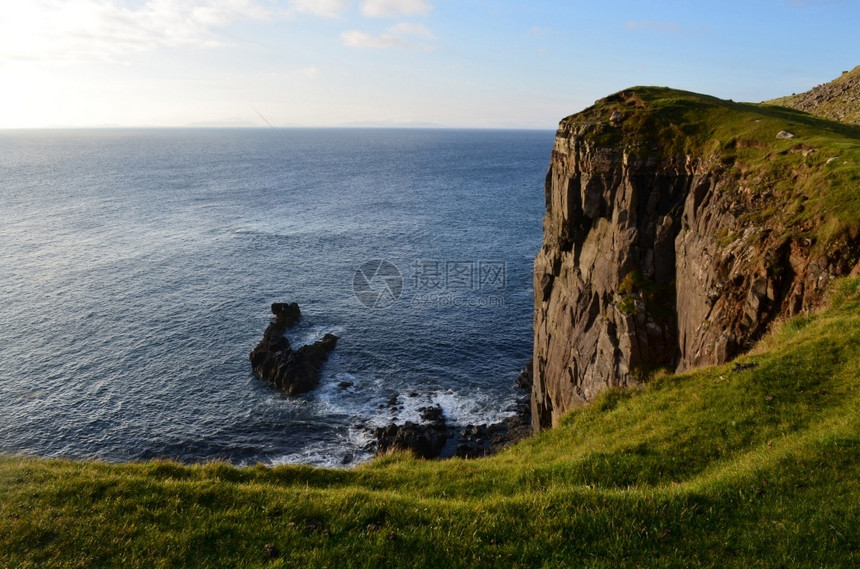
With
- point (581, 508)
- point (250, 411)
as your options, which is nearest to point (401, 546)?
point (581, 508)

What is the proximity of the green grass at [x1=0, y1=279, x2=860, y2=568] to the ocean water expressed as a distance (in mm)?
36551

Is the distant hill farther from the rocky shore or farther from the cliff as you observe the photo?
the rocky shore

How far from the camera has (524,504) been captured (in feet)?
43.0

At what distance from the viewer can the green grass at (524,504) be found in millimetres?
11414

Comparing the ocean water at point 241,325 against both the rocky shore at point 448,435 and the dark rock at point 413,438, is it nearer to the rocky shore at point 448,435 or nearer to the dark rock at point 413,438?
the rocky shore at point 448,435

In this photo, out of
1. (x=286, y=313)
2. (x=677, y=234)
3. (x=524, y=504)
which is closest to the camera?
(x=524, y=504)

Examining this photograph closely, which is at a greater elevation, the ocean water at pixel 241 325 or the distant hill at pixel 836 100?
the distant hill at pixel 836 100

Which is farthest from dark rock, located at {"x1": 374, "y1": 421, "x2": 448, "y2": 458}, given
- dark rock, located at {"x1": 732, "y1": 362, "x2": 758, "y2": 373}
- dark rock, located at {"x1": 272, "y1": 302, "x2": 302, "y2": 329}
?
dark rock, located at {"x1": 732, "y1": 362, "x2": 758, "y2": 373}

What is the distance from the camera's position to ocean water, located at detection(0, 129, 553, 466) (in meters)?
55.2

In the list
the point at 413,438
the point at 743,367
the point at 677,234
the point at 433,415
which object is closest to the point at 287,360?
the point at 433,415

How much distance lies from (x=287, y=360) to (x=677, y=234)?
152 ft

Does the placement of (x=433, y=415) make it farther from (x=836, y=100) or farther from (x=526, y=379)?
(x=836, y=100)

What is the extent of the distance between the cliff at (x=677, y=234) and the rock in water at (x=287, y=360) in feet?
93.6

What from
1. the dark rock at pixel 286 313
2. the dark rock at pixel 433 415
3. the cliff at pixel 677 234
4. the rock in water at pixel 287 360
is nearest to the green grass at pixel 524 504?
the cliff at pixel 677 234
